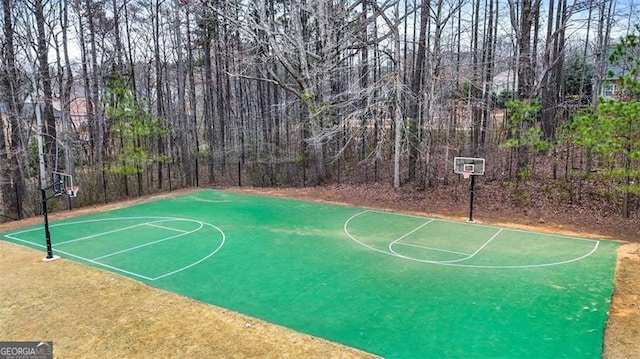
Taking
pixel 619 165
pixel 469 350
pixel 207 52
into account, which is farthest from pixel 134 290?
pixel 207 52

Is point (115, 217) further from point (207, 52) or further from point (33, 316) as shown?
point (207, 52)

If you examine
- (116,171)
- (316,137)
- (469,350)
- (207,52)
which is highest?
(207,52)

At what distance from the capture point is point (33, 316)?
4934 mm

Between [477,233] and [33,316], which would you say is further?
[477,233]

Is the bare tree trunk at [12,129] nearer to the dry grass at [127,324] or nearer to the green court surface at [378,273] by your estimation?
the green court surface at [378,273]

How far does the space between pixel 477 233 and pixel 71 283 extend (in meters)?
7.41

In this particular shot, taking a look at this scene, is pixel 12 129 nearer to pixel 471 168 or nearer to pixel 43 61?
pixel 43 61

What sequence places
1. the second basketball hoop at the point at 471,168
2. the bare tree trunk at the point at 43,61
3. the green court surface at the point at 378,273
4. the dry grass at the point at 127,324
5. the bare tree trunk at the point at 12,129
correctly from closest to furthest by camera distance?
1. the dry grass at the point at 127,324
2. the green court surface at the point at 378,273
3. the second basketball hoop at the point at 471,168
4. the bare tree trunk at the point at 12,129
5. the bare tree trunk at the point at 43,61

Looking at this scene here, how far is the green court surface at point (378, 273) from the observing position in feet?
14.4

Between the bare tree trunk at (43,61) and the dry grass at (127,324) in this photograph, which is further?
the bare tree trunk at (43,61)

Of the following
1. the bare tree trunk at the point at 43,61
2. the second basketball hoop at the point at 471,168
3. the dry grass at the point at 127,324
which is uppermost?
the bare tree trunk at the point at 43,61

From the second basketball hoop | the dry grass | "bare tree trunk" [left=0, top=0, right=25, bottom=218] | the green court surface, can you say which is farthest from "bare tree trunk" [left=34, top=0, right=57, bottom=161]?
the second basketball hoop

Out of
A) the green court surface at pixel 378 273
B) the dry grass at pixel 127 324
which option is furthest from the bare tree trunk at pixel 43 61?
the dry grass at pixel 127 324

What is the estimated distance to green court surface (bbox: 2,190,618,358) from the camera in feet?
14.4
